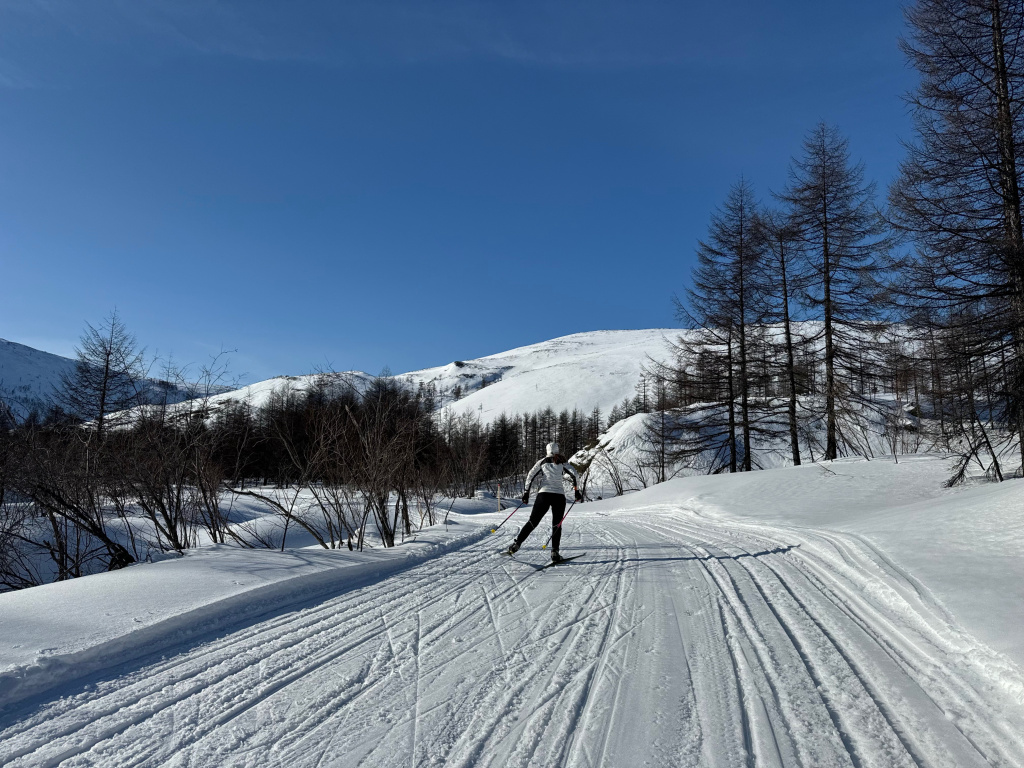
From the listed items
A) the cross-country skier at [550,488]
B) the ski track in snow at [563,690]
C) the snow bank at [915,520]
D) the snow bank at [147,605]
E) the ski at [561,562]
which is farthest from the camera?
the cross-country skier at [550,488]

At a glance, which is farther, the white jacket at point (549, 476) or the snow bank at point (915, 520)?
the white jacket at point (549, 476)

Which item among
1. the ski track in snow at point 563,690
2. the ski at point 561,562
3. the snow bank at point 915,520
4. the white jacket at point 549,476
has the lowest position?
the ski at point 561,562

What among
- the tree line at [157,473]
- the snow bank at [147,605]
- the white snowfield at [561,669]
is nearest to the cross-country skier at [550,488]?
the white snowfield at [561,669]

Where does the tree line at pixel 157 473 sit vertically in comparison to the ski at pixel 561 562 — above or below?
above

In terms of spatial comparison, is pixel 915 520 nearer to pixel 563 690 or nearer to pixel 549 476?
pixel 549 476

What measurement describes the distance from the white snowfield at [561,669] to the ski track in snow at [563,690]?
0.06ft

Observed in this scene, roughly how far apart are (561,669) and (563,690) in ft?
1.15

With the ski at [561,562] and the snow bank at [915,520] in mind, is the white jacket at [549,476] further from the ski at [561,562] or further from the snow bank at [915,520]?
the snow bank at [915,520]

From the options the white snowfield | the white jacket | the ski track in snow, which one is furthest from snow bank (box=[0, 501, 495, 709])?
the white jacket

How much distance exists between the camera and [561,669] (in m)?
3.88

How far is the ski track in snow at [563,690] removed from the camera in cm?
285

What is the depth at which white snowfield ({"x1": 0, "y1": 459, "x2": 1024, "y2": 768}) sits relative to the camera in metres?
2.89

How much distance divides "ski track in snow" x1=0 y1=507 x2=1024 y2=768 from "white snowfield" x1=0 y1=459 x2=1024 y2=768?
0.02 meters

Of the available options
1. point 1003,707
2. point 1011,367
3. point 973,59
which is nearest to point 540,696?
point 1003,707
